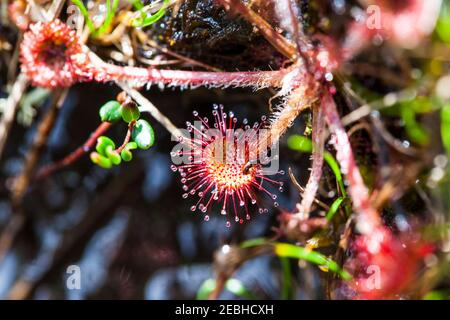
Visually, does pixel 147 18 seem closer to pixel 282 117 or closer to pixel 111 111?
pixel 111 111

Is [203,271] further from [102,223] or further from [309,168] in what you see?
[309,168]

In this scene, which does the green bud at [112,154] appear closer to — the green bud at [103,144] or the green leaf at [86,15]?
the green bud at [103,144]

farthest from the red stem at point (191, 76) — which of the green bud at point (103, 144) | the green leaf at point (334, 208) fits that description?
the green leaf at point (334, 208)

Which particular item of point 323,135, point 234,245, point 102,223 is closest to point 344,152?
point 323,135

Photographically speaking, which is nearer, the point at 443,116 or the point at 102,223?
the point at 443,116

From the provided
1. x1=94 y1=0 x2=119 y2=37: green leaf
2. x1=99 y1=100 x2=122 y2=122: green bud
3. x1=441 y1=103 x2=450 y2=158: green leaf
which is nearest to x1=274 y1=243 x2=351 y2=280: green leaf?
x1=441 y1=103 x2=450 y2=158: green leaf

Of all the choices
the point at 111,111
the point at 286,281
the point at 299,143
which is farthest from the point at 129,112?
the point at 286,281

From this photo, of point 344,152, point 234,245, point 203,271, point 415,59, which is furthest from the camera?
point 203,271

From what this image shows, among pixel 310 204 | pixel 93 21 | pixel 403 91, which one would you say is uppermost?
pixel 93 21
